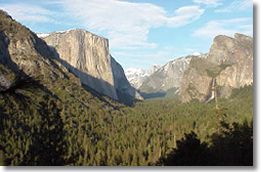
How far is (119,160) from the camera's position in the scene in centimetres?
2253

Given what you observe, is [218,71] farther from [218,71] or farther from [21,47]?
[21,47]

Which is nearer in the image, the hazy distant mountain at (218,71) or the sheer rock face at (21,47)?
the sheer rock face at (21,47)

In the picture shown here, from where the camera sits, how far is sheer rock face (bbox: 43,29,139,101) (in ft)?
458

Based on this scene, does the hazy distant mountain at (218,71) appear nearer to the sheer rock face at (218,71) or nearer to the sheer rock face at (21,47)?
the sheer rock face at (218,71)

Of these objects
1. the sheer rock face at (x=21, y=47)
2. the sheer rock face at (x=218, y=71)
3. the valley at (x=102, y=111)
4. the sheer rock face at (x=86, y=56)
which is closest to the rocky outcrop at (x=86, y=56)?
the sheer rock face at (x=86, y=56)

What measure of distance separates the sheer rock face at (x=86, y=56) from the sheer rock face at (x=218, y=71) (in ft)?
90.8

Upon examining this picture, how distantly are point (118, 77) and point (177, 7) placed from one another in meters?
180

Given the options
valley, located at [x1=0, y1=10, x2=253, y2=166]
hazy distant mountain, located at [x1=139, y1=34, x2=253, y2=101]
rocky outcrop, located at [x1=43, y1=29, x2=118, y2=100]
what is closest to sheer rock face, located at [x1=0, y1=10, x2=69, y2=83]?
valley, located at [x1=0, y1=10, x2=253, y2=166]

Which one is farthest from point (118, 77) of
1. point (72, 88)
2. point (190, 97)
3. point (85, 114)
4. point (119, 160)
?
point (119, 160)

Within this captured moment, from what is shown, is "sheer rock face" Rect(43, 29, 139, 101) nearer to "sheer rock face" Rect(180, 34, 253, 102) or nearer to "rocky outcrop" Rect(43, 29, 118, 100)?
"rocky outcrop" Rect(43, 29, 118, 100)

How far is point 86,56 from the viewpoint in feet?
489

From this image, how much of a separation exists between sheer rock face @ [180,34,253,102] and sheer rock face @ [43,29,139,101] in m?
27.7

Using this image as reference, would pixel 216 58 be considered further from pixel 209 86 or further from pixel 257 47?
pixel 257 47

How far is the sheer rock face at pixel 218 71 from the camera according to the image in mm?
141375
